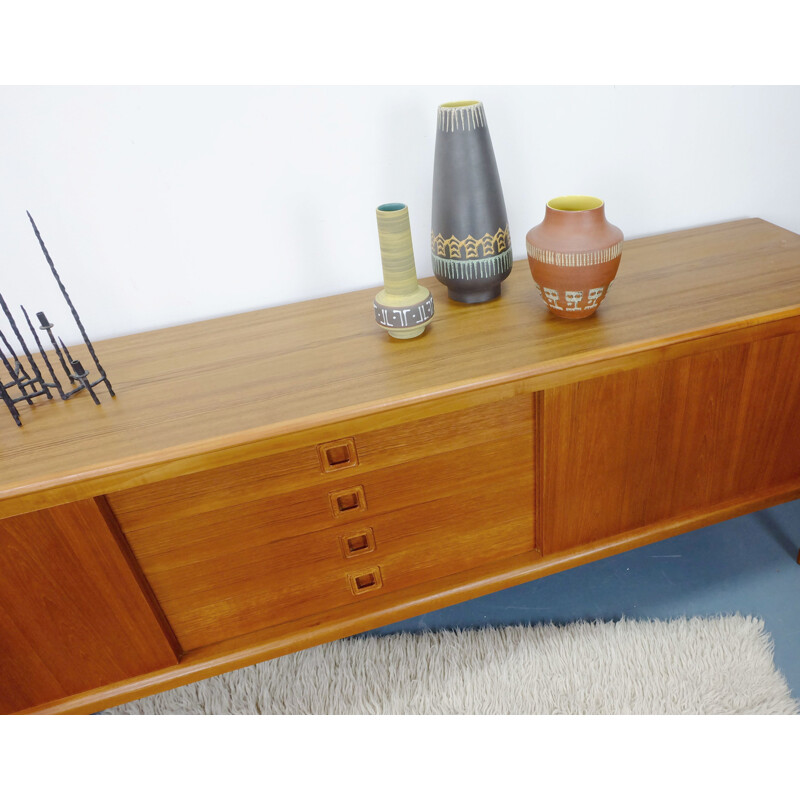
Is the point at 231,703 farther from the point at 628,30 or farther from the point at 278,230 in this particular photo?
the point at 628,30

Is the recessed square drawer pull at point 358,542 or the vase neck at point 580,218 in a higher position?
the vase neck at point 580,218

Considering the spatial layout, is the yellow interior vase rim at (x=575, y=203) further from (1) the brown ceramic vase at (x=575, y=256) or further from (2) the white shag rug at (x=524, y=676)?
(2) the white shag rug at (x=524, y=676)

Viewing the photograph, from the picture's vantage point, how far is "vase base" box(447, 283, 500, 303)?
3.23ft

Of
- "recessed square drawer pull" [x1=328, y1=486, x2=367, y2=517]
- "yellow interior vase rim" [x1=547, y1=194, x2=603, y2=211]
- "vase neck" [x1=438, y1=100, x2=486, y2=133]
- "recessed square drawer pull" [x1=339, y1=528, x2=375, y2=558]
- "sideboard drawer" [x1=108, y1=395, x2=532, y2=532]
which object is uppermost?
"vase neck" [x1=438, y1=100, x2=486, y2=133]

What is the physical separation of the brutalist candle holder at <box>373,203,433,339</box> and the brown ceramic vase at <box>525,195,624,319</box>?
0.18 meters

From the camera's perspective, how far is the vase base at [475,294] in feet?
3.23

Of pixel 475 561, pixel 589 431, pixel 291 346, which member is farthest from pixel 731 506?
pixel 291 346

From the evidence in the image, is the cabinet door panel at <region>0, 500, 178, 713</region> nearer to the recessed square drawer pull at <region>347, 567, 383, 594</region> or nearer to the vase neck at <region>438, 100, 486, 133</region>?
the recessed square drawer pull at <region>347, 567, 383, 594</region>

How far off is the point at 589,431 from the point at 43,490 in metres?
0.75

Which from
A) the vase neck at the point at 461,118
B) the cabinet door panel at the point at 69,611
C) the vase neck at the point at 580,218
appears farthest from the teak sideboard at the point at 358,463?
the vase neck at the point at 461,118

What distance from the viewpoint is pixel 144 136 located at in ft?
2.97

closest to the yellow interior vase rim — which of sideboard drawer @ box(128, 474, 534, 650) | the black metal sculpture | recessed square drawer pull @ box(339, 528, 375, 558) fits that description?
sideboard drawer @ box(128, 474, 534, 650)

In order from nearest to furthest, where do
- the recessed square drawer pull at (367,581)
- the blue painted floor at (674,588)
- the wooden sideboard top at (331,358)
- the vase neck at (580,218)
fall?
the wooden sideboard top at (331,358)
the vase neck at (580,218)
the recessed square drawer pull at (367,581)
the blue painted floor at (674,588)

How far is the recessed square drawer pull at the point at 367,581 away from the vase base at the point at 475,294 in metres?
0.47
